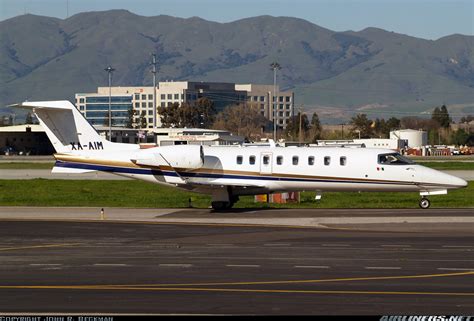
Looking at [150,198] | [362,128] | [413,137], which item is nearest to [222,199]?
[150,198]

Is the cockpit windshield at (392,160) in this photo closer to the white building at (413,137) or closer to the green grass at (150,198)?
the green grass at (150,198)

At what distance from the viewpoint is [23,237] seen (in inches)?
1147

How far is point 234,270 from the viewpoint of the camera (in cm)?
2191

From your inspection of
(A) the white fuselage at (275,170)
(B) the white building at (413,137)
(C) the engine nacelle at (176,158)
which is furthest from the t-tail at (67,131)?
(B) the white building at (413,137)

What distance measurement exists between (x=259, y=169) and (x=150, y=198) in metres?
9.17

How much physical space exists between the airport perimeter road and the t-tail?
27.0 feet

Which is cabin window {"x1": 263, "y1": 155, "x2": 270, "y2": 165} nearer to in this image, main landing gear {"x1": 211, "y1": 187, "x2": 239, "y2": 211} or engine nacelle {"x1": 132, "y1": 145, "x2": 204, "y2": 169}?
main landing gear {"x1": 211, "y1": 187, "x2": 239, "y2": 211}

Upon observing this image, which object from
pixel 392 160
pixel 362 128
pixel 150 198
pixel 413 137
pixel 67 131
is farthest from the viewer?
pixel 362 128

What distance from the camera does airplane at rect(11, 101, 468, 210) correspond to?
38.6 meters

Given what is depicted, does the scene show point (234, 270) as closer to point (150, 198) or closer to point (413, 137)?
point (150, 198)

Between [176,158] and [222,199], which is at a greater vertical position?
[176,158]

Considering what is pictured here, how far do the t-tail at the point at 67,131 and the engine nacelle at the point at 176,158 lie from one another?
1.43 metres

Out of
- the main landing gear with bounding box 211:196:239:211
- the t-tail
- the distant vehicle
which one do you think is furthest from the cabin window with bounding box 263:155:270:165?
the distant vehicle

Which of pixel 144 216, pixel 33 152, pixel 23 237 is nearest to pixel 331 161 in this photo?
pixel 144 216
